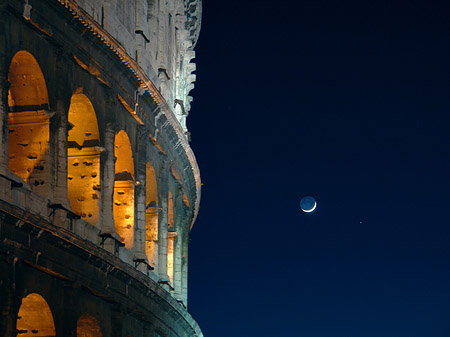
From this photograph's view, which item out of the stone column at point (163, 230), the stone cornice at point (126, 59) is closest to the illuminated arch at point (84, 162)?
the stone cornice at point (126, 59)

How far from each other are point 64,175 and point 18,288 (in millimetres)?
3707

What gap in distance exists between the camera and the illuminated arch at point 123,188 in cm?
3278

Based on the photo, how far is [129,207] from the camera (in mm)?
33031

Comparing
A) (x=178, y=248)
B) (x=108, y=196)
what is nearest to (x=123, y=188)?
(x=108, y=196)

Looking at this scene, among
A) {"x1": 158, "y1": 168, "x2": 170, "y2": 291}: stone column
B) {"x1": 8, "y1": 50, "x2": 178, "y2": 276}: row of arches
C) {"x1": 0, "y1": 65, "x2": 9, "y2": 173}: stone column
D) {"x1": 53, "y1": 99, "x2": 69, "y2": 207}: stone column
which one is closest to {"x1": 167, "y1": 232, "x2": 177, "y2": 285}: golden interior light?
{"x1": 8, "y1": 50, "x2": 178, "y2": 276}: row of arches

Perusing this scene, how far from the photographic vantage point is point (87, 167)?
29.8 meters

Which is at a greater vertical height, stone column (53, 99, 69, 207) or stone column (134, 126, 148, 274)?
stone column (134, 126, 148, 274)

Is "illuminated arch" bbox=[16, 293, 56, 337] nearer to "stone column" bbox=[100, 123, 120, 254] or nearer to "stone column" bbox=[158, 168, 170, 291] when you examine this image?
"stone column" bbox=[100, 123, 120, 254]

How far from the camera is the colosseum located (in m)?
24.1

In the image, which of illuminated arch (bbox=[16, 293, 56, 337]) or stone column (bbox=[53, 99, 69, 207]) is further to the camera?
stone column (bbox=[53, 99, 69, 207])

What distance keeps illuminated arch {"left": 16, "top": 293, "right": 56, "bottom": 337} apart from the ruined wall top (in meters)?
7.90

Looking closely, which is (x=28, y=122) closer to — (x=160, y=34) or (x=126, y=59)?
(x=126, y=59)

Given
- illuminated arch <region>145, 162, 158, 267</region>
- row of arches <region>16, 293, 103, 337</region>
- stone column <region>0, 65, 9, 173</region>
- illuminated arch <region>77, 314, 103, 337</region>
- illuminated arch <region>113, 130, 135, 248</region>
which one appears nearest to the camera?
stone column <region>0, 65, 9, 173</region>

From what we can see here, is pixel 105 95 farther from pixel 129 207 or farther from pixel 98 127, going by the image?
pixel 129 207
